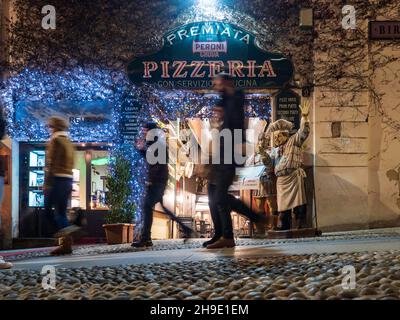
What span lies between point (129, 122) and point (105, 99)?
2.51 ft

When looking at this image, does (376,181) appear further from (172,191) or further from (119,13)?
(119,13)

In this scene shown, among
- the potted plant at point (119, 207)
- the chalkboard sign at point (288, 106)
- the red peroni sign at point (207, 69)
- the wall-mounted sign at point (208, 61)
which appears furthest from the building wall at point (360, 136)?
the potted plant at point (119, 207)

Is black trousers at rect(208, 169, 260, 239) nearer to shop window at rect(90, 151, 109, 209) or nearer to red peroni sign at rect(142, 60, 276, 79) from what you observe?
red peroni sign at rect(142, 60, 276, 79)

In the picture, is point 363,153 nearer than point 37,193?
Yes

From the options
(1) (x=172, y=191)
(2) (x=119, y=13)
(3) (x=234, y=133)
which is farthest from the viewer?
(1) (x=172, y=191)

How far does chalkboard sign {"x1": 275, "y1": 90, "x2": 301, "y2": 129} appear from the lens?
1134 cm

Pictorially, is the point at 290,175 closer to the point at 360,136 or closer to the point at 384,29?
the point at 360,136

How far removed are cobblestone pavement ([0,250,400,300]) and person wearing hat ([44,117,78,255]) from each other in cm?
140

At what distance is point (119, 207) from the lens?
10734 millimetres

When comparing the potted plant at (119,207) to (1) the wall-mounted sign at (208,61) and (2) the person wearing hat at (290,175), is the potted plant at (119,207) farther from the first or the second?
(2) the person wearing hat at (290,175)

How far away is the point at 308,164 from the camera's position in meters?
11.1

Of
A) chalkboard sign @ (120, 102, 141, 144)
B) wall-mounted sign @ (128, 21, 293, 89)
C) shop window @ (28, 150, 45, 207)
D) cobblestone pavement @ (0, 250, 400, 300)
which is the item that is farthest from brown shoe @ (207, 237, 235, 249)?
shop window @ (28, 150, 45, 207)
